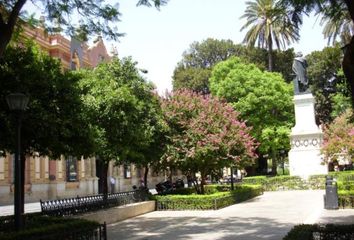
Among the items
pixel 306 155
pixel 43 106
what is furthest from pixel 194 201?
pixel 306 155

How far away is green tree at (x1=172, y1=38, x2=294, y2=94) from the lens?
54219mm

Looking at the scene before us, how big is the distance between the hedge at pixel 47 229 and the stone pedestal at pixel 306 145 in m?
26.7

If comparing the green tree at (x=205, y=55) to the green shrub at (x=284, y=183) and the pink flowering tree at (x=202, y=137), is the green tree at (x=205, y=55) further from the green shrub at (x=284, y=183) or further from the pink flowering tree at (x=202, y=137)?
the pink flowering tree at (x=202, y=137)

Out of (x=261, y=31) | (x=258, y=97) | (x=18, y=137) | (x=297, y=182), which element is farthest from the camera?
(x=261, y=31)

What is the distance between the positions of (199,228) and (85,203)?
4464 millimetres

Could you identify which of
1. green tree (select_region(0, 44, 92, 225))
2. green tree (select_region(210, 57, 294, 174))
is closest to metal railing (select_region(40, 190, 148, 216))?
green tree (select_region(0, 44, 92, 225))

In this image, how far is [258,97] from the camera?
44125 millimetres

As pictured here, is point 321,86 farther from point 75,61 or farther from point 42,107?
point 42,107

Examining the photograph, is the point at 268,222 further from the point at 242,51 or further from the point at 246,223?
the point at 242,51

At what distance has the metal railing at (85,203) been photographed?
14792 millimetres

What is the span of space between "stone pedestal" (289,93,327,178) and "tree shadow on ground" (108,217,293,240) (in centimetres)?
2030

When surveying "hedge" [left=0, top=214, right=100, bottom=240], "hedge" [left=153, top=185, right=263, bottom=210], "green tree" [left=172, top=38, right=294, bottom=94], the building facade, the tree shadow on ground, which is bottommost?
the tree shadow on ground

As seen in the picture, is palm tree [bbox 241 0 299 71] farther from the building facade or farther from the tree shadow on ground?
the tree shadow on ground

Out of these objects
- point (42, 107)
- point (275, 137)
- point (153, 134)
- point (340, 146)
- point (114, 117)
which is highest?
point (275, 137)
